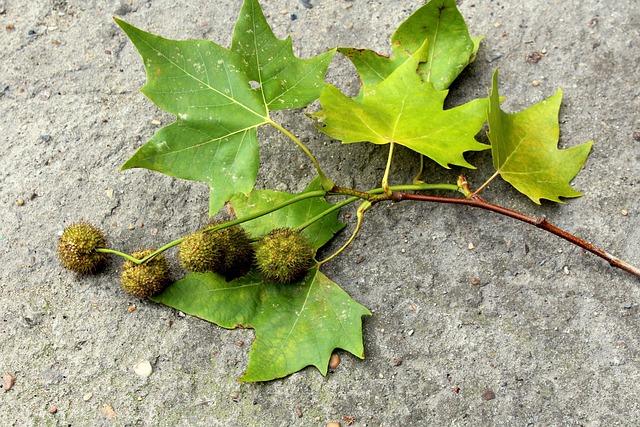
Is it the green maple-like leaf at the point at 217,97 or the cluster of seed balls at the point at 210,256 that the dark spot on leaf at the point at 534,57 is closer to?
the green maple-like leaf at the point at 217,97

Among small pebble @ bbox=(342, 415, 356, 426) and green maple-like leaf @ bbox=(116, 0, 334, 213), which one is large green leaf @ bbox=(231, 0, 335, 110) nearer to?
green maple-like leaf @ bbox=(116, 0, 334, 213)

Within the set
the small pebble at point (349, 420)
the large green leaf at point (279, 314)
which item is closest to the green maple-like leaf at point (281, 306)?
the large green leaf at point (279, 314)

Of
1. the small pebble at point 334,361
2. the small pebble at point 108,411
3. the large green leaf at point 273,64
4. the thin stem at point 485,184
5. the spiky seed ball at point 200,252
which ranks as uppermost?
the large green leaf at point 273,64

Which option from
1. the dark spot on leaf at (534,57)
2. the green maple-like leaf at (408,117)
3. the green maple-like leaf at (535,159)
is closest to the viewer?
the green maple-like leaf at (408,117)

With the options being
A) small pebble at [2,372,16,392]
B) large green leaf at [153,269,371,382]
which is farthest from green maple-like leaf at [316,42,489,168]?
small pebble at [2,372,16,392]

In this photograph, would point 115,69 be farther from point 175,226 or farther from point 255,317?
point 255,317

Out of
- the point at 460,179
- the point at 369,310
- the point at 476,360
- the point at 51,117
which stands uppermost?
the point at 51,117

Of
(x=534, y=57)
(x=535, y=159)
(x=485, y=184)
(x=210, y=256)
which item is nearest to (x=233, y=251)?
(x=210, y=256)

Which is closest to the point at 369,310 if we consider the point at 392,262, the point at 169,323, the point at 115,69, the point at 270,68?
the point at 392,262
